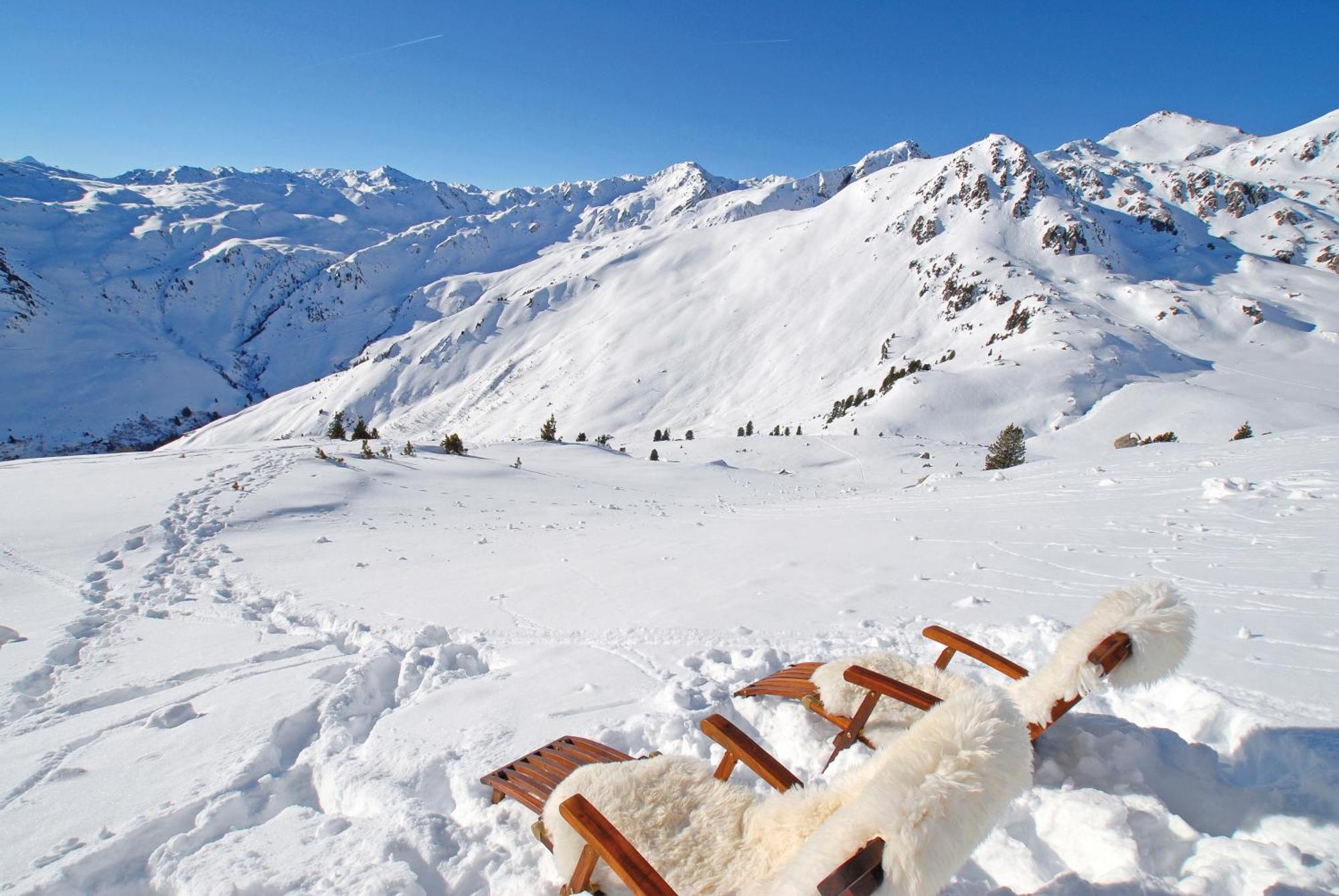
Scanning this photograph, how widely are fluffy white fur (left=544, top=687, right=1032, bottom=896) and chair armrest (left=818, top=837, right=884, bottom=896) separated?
2 centimetres

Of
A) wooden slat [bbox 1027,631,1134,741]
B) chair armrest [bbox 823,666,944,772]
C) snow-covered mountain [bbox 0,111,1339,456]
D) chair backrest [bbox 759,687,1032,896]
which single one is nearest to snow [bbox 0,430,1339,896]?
wooden slat [bbox 1027,631,1134,741]

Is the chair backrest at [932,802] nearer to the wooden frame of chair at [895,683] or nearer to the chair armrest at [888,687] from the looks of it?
the wooden frame of chair at [895,683]

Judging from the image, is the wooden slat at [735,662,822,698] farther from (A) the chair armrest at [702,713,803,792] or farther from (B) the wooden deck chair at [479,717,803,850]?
(A) the chair armrest at [702,713,803,792]

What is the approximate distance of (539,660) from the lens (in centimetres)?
548

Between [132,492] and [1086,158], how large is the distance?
804 feet

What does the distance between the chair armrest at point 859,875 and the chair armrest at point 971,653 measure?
8.73 feet

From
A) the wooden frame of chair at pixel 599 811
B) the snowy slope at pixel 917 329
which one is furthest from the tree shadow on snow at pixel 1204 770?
the snowy slope at pixel 917 329

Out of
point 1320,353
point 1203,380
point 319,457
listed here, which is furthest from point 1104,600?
point 1320,353

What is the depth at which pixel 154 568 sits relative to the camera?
841 centimetres

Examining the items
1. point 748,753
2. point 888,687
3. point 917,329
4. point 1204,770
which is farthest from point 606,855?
point 917,329

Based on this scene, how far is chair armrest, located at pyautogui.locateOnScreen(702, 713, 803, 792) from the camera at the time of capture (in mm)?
2625

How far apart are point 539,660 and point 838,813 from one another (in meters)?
4.24

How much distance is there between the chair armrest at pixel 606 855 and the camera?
2027mm

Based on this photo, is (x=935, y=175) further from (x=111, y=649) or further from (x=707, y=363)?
(x=111, y=649)
